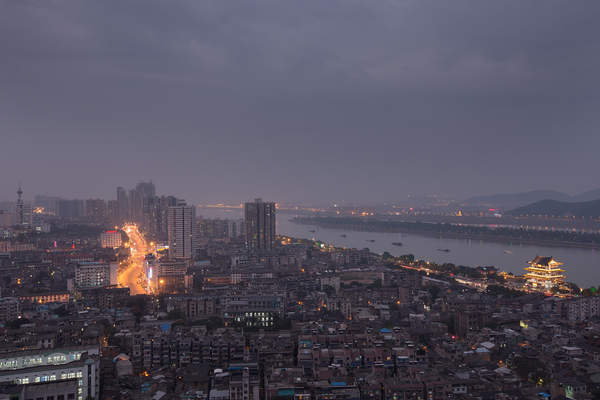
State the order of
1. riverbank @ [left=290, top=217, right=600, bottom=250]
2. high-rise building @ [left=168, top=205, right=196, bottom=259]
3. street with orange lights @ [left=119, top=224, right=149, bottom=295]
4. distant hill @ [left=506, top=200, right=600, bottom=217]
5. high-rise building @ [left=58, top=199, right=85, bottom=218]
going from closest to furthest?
1. street with orange lights @ [left=119, top=224, right=149, bottom=295]
2. high-rise building @ [left=168, top=205, right=196, bottom=259]
3. riverbank @ [left=290, top=217, right=600, bottom=250]
4. high-rise building @ [left=58, top=199, right=85, bottom=218]
5. distant hill @ [left=506, top=200, right=600, bottom=217]

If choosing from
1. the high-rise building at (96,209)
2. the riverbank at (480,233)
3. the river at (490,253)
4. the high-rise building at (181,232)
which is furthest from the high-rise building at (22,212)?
the riverbank at (480,233)

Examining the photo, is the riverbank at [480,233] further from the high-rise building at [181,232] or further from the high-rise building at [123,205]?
the high-rise building at [181,232]

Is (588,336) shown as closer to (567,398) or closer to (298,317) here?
(567,398)

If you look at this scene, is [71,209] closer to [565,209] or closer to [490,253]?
[490,253]

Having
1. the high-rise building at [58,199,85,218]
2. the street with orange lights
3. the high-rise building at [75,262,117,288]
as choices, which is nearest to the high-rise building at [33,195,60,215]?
the high-rise building at [58,199,85,218]

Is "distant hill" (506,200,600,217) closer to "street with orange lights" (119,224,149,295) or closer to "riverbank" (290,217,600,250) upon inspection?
"riverbank" (290,217,600,250)

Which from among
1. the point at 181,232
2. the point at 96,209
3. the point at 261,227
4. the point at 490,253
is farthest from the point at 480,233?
the point at 96,209
